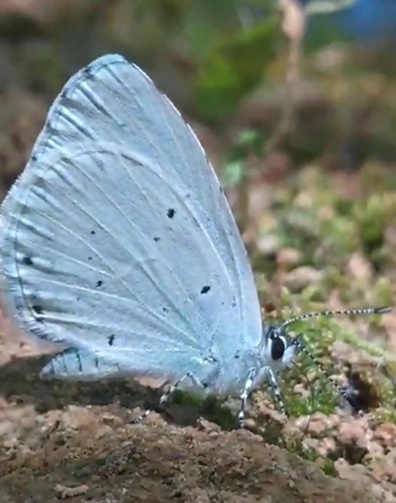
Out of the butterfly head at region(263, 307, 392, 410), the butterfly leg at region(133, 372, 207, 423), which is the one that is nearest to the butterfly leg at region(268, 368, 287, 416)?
the butterfly head at region(263, 307, 392, 410)

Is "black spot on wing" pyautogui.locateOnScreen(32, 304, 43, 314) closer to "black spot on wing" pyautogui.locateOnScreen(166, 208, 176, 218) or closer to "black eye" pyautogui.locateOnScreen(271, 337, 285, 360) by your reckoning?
"black spot on wing" pyautogui.locateOnScreen(166, 208, 176, 218)

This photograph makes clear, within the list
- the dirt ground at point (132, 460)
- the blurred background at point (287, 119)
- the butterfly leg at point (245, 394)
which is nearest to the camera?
the dirt ground at point (132, 460)

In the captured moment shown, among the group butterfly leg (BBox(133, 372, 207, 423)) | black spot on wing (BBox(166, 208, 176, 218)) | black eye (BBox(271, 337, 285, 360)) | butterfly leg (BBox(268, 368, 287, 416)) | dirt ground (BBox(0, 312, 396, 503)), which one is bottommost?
dirt ground (BBox(0, 312, 396, 503))

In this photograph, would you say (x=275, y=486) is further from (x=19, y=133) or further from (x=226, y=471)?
(x=19, y=133)

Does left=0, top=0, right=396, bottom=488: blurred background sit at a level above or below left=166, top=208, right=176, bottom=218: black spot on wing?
above

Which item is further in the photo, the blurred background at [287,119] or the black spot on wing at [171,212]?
the blurred background at [287,119]

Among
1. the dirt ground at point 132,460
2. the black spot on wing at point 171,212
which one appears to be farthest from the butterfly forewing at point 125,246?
the dirt ground at point 132,460

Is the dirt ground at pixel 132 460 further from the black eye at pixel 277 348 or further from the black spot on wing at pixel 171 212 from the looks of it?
the black spot on wing at pixel 171 212
